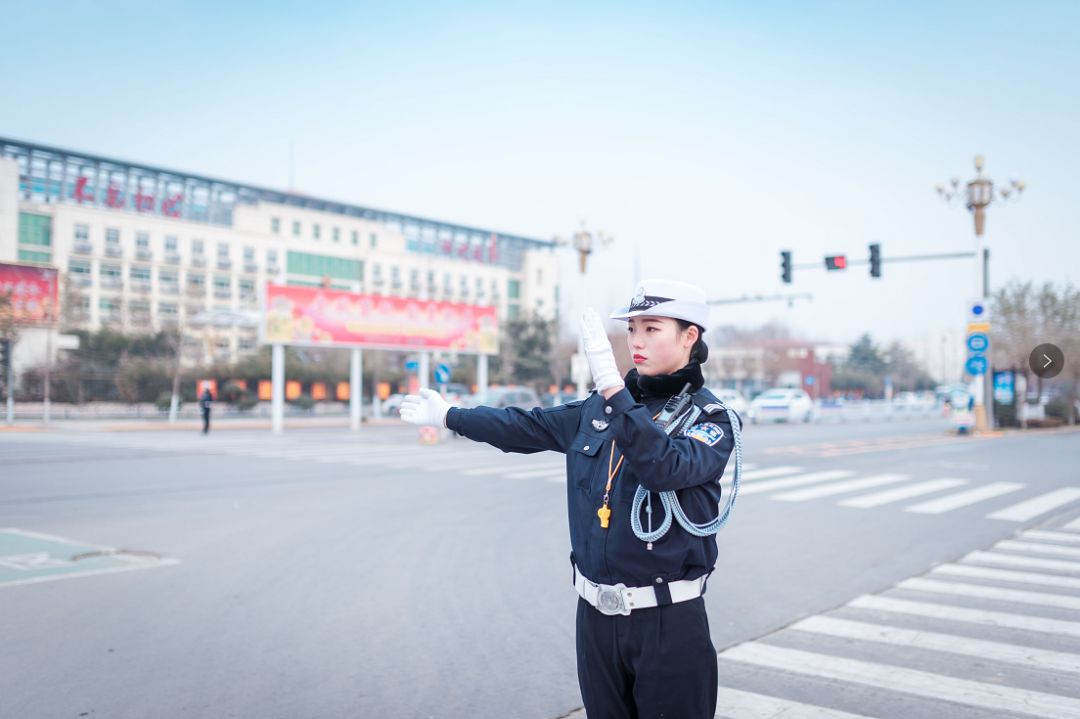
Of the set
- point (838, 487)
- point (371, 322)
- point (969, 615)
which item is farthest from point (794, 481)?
point (371, 322)

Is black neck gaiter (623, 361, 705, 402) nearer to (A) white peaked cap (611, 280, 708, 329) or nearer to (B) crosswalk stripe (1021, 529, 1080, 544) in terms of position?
(A) white peaked cap (611, 280, 708, 329)

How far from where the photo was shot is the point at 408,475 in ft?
54.0

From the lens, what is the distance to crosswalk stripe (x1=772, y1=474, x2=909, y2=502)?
44.7ft

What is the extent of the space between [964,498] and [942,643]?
339 inches

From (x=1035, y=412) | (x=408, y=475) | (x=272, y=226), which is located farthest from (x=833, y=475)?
(x=272, y=226)

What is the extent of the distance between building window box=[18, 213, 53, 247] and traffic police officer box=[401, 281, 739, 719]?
246 ft

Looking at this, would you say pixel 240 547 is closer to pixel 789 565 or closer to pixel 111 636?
pixel 111 636

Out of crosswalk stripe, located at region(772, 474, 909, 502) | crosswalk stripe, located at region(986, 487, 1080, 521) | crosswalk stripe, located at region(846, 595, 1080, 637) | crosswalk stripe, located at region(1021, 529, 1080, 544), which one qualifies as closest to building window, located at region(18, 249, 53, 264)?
crosswalk stripe, located at region(772, 474, 909, 502)

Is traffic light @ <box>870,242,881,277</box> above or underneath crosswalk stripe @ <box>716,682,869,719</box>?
above

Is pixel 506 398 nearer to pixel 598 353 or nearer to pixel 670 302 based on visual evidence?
pixel 670 302

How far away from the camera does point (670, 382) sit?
9.34ft

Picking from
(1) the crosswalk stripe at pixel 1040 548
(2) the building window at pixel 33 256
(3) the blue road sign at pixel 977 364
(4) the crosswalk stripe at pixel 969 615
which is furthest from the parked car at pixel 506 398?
(2) the building window at pixel 33 256

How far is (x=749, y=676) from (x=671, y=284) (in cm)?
329

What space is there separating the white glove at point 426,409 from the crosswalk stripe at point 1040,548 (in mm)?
8383
